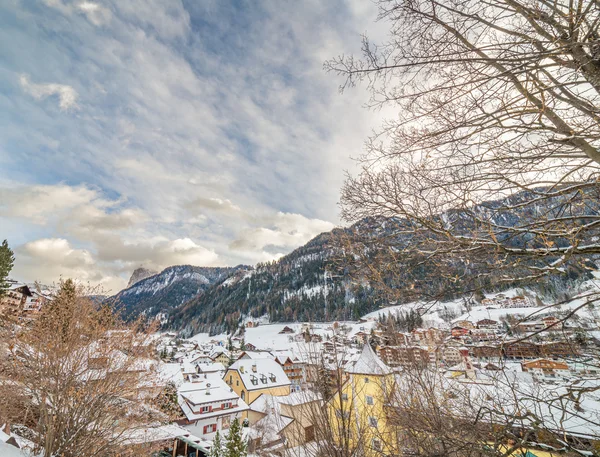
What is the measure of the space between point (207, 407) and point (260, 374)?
37.1 ft

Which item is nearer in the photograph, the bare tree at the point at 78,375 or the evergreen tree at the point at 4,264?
the bare tree at the point at 78,375

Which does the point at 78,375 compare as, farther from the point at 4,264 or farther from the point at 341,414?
the point at 4,264

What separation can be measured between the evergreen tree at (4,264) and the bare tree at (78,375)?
21.8 m

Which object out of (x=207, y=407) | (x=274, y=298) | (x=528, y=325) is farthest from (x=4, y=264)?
(x=274, y=298)

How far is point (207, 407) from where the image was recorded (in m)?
26.4

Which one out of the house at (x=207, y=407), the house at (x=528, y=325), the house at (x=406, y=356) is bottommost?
the house at (x=207, y=407)

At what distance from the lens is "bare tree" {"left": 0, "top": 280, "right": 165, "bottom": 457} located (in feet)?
27.2

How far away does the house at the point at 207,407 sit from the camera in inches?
982

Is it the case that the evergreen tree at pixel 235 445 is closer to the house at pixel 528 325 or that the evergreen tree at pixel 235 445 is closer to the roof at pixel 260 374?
the house at pixel 528 325

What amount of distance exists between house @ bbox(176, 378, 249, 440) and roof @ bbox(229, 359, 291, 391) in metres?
5.81

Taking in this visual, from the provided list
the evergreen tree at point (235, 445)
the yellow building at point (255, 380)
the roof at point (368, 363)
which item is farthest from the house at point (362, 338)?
the yellow building at point (255, 380)

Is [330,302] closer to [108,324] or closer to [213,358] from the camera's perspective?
[213,358]

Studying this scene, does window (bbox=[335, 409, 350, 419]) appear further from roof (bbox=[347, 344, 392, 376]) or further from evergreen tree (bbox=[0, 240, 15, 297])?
evergreen tree (bbox=[0, 240, 15, 297])

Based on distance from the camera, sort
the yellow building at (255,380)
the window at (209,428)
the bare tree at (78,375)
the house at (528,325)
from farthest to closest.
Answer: the yellow building at (255,380)
the window at (209,428)
the bare tree at (78,375)
the house at (528,325)
